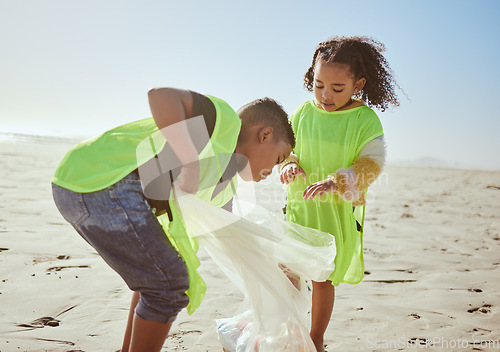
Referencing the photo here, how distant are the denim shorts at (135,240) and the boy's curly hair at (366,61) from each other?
1.31 m

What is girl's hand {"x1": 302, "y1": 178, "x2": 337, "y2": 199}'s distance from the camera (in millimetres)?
2223

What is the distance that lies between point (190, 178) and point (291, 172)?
0.89m

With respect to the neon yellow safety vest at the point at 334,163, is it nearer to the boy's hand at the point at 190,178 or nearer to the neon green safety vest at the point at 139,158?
the neon green safety vest at the point at 139,158

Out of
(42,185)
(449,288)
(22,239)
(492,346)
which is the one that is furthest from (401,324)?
(42,185)

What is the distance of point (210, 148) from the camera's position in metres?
1.68

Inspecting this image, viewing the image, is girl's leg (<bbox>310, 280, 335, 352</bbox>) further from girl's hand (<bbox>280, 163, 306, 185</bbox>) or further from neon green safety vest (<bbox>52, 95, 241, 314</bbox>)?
neon green safety vest (<bbox>52, 95, 241, 314</bbox>)

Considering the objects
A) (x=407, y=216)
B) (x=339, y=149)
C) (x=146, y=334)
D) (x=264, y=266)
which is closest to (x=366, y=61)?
(x=339, y=149)

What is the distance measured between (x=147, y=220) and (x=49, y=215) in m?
3.85

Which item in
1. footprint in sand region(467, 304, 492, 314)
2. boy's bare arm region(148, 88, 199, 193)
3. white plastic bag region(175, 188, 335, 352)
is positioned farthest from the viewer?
footprint in sand region(467, 304, 492, 314)

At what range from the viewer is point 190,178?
5.50ft

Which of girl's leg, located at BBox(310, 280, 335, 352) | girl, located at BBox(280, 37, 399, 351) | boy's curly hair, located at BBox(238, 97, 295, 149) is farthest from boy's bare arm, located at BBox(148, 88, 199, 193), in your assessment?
girl's leg, located at BBox(310, 280, 335, 352)

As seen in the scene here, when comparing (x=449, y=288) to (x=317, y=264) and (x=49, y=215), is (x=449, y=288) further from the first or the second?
(x=49, y=215)

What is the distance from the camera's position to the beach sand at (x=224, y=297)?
250 centimetres

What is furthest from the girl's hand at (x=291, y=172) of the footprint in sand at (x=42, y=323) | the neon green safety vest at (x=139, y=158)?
the footprint in sand at (x=42, y=323)
